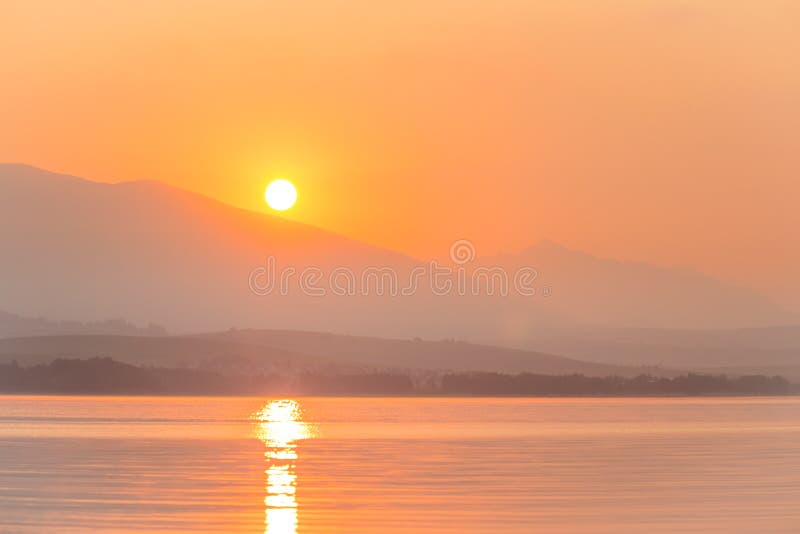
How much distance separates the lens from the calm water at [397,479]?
71.7 feet

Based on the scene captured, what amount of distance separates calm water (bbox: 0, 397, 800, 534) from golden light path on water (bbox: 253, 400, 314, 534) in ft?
0.23

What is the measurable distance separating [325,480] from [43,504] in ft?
18.6

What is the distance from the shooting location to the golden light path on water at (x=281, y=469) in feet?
71.4

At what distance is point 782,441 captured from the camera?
132 ft

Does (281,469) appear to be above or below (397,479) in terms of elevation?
above

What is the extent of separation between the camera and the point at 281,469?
30.5 m

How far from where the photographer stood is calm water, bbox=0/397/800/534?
21.8 metres

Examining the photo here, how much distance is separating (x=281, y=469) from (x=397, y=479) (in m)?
3.44

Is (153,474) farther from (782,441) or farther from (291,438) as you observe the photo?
(782,441)

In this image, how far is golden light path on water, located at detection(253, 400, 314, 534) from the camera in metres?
21.8

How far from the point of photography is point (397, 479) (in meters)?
27.9

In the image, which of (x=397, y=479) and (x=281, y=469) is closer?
(x=397, y=479)

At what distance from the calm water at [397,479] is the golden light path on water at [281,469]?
7 cm

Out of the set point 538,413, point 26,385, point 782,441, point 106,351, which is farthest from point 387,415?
point 106,351
